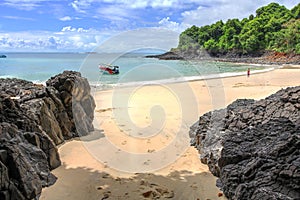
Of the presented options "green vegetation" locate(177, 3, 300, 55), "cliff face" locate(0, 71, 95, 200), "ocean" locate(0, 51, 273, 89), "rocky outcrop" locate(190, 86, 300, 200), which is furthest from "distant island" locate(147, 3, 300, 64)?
"cliff face" locate(0, 71, 95, 200)

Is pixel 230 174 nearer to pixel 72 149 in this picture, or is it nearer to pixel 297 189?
pixel 297 189

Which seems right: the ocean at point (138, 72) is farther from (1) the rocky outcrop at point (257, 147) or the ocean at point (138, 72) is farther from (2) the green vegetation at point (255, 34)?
(2) the green vegetation at point (255, 34)

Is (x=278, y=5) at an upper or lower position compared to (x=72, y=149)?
upper

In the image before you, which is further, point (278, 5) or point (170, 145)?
point (278, 5)

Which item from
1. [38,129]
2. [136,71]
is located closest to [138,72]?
[136,71]

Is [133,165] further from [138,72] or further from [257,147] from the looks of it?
[138,72]

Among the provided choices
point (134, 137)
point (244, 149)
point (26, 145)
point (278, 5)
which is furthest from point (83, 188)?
point (278, 5)

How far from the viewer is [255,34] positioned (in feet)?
247

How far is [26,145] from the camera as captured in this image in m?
4.87

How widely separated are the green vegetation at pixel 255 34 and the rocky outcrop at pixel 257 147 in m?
57.5

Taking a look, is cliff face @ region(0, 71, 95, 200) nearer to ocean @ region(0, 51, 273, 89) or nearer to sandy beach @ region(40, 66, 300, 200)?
sandy beach @ region(40, 66, 300, 200)

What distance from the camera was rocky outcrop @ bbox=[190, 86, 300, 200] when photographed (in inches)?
149

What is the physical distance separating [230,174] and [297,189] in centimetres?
112

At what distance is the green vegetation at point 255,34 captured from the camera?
67625 millimetres
